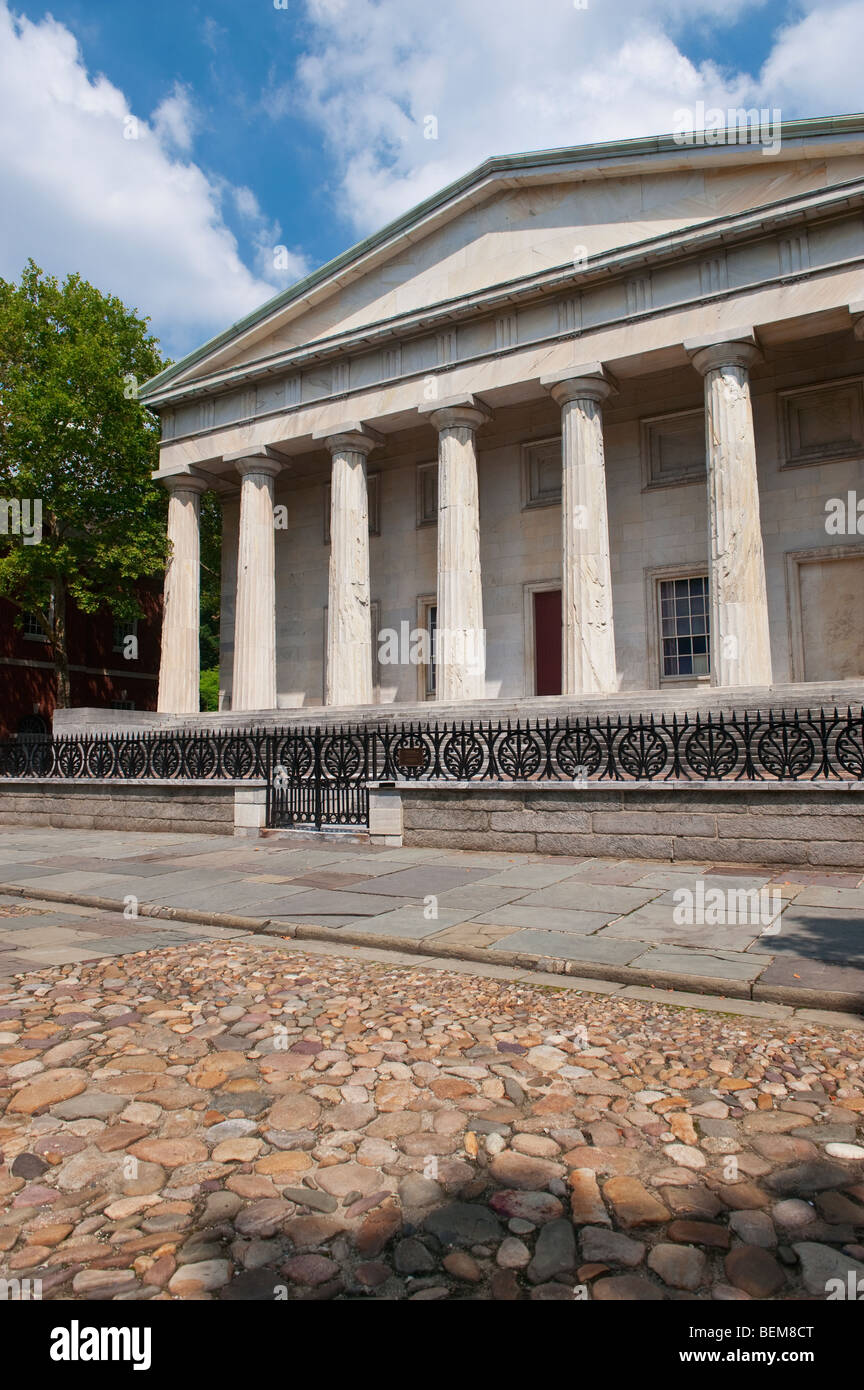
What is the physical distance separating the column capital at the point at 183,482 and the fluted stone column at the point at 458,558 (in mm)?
9380

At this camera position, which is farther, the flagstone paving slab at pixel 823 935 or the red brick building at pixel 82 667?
the red brick building at pixel 82 667

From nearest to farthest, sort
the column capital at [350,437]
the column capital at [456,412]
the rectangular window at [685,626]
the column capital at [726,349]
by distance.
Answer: the column capital at [726,349] < the column capital at [456,412] < the rectangular window at [685,626] < the column capital at [350,437]

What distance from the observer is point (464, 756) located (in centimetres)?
1268

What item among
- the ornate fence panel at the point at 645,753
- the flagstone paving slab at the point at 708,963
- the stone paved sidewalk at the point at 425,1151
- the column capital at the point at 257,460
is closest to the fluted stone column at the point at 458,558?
the column capital at the point at 257,460

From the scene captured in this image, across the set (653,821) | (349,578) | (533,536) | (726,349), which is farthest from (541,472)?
(653,821)

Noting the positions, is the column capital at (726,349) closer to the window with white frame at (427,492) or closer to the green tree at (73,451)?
the window with white frame at (427,492)

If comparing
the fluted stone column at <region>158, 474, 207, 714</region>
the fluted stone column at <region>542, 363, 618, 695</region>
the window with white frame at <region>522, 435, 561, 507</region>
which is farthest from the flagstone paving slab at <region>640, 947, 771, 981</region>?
the fluted stone column at <region>158, 474, 207, 714</region>

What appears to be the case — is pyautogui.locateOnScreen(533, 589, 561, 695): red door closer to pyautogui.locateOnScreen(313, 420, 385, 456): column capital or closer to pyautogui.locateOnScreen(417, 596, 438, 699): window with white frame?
pyautogui.locateOnScreen(417, 596, 438, 699): window with white frame

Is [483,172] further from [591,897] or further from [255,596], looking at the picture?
[591,897]

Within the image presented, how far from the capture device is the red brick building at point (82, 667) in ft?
121

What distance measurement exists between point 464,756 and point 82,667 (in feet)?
107

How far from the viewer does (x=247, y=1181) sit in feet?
10.2

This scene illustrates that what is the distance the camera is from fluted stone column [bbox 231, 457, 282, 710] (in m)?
26.1
